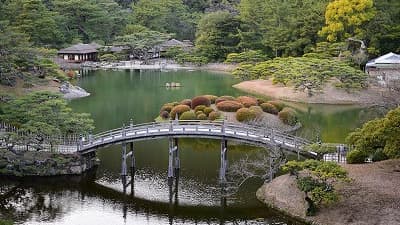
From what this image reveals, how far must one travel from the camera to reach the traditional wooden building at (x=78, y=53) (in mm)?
82812

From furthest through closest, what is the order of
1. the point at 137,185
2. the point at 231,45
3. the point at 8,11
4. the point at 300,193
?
the point at 231,45, the point at 8,11, the point at 137,185, the point at 300,193

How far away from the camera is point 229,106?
44.3 metres

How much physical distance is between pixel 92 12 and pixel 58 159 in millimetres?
60448

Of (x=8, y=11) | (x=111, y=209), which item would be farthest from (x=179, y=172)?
(x=8, y=11)

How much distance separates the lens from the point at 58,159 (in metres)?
31.3

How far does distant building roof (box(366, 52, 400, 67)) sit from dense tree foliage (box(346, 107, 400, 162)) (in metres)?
34.1

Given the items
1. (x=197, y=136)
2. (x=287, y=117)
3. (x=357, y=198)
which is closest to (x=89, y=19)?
(x=287, y=117)

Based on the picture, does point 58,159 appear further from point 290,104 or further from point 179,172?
point 290,104

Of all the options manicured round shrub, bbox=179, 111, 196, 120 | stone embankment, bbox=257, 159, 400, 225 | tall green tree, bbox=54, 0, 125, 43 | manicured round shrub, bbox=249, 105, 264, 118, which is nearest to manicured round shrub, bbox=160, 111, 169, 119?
manicured round shrub, bbox=179, 111, 196, 120

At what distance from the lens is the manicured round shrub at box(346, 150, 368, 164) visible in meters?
28.5

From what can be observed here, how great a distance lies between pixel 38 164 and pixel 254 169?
1114 centimetres

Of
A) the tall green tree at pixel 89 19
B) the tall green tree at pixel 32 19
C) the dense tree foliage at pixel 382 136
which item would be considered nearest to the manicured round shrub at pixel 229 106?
the dense tree foliage at pixel 382 136

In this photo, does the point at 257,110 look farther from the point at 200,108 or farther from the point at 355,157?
the point at 355,157

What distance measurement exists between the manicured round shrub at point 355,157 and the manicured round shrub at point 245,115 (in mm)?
14045
